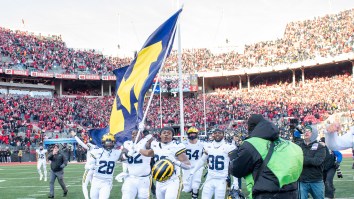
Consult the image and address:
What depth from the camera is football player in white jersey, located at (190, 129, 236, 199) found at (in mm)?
9078

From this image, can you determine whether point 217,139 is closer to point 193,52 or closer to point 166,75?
point 166,75

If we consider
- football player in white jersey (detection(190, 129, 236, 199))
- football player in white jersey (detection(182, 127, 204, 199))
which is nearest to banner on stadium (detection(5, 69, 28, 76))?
football player in white jersey (detection(182, 127, 204, 199))

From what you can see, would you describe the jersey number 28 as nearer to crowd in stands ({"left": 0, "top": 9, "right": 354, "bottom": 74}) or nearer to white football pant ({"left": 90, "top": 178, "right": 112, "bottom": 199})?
white football pant ({"left": 90, "top": 178, "right": 112, "bottom": 199})

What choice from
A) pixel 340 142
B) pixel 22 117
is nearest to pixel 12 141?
pixel 22 117

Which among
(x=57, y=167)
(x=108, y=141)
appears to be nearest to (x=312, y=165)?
(x=108, y=141)

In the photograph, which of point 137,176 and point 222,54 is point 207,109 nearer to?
point 222,54

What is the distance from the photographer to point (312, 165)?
740 cm

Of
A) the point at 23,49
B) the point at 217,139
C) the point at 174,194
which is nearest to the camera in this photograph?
the point at 174,194

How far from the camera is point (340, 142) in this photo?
445 cm

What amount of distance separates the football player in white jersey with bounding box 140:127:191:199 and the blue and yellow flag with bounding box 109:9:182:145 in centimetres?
61

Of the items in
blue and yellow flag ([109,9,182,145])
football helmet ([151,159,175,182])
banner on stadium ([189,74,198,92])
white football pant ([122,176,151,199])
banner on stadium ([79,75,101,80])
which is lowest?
white football pant ([122,176,151,199])

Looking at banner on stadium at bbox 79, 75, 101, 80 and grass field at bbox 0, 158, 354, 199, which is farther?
banner on stadium at bbox 79, 75, 101, 80

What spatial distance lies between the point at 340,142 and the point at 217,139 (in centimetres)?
499

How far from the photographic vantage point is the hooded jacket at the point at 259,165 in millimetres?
3854
